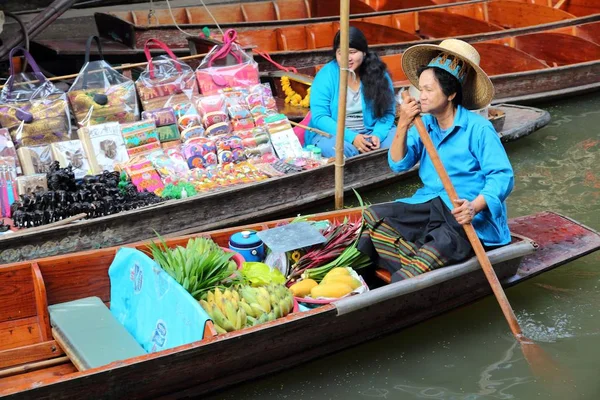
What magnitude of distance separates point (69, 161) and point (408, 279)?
2.48 m

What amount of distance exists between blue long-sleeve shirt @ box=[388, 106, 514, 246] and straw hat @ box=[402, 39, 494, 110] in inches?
3.4

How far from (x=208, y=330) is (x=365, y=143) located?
2.49 metres

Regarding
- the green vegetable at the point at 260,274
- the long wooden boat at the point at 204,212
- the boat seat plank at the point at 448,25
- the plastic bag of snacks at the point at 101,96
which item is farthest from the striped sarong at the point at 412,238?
the boat seat plank at the point at 448,25

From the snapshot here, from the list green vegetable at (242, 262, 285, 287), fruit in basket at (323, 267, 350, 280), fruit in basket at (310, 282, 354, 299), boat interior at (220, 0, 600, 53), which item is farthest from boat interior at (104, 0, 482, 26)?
fruit in basket at (310, 282, 354, 299)

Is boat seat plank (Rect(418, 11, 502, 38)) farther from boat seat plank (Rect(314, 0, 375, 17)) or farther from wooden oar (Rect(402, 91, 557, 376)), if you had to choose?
wooden oar (Rect(402, 91, 557, 376))

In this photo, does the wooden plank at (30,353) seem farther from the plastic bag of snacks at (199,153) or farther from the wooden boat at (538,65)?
the wooden boat at (538,65)

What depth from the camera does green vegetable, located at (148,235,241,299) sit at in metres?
3.34

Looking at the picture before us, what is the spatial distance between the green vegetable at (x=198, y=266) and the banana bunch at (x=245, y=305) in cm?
6

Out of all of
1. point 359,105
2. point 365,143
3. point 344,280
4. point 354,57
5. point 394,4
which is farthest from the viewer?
point 394,4

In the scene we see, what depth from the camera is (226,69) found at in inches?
229

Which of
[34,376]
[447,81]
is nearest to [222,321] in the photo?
[34,376]

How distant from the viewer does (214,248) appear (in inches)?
139

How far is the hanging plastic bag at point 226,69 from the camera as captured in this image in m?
5.76

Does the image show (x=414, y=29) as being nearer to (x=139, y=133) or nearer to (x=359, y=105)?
(x=359, y=105)
